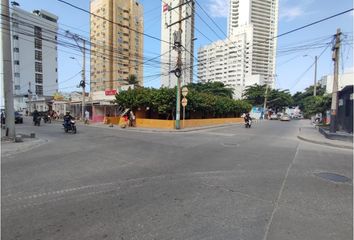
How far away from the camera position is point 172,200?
461 centimetres

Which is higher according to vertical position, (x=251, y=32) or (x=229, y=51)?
(x=251, y=32)

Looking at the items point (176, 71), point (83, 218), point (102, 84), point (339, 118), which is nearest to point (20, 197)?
point (83, 218)

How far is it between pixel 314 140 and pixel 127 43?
7442cm

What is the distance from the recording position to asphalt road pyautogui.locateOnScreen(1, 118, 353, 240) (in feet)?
11.4

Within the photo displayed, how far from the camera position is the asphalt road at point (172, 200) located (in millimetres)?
3469

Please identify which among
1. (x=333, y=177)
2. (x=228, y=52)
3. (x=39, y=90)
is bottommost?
(x=333, y=177)

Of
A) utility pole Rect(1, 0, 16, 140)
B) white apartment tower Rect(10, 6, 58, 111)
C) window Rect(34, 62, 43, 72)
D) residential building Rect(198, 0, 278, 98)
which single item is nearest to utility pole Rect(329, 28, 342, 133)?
residential building Rect(198, 0, 278, 98)

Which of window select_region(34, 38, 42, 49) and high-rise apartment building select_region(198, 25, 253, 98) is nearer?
high-rise apartment building select_region(198, 25, 253, 98)

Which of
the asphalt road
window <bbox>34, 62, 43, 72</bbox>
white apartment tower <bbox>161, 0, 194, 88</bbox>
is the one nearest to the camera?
the asphalt road

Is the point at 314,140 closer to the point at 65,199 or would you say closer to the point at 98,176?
the point at 98,176

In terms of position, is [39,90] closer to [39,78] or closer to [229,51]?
[39,78]

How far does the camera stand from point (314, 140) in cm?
1495

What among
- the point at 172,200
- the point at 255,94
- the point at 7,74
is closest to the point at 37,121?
the point at 7,74

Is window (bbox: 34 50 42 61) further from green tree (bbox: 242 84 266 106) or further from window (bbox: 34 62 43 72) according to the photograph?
green tree (bbox: 242 84 266 106)
